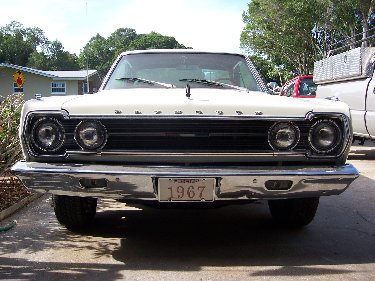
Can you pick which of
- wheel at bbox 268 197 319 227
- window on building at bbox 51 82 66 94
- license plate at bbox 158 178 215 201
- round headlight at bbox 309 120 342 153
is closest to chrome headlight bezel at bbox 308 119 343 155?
round headlight at bbox 309 120 342 153

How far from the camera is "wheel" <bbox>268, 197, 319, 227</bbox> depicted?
14.4 feet

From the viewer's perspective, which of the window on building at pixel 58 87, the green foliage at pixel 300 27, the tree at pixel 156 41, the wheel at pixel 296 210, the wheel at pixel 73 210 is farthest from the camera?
the tree at pixel 156 41

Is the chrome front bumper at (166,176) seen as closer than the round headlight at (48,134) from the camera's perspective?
Yes

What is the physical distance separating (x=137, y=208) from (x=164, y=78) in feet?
5.15

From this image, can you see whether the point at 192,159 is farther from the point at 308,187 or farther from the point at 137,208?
the point at 137,208

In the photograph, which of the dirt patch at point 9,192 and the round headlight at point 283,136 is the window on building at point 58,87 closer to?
the dirt patch at point 9,192

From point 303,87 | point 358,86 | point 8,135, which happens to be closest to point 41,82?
point 303,87

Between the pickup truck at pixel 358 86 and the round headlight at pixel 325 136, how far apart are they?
5.08 m

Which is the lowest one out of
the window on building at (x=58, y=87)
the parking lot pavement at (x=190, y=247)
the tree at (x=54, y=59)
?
the parking lot pavement at (x=190, y=247)

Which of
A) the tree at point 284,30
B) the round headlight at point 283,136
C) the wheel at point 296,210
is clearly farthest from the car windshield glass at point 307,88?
the tree at point 284,30

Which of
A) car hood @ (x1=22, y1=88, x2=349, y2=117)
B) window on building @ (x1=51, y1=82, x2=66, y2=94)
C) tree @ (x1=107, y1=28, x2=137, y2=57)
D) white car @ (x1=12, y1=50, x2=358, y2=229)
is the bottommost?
white car @ (x1=12, y1=50, x2=358, y2=229)

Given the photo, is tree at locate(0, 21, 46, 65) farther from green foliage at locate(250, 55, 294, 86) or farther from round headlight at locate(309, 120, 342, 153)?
round headlight at locate(309, 120, 342, 153)

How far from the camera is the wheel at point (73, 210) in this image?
13.9 ft

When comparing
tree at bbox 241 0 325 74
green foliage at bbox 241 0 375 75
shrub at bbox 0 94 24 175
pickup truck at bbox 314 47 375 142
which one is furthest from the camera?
tree at bbox 241 0 325 74
